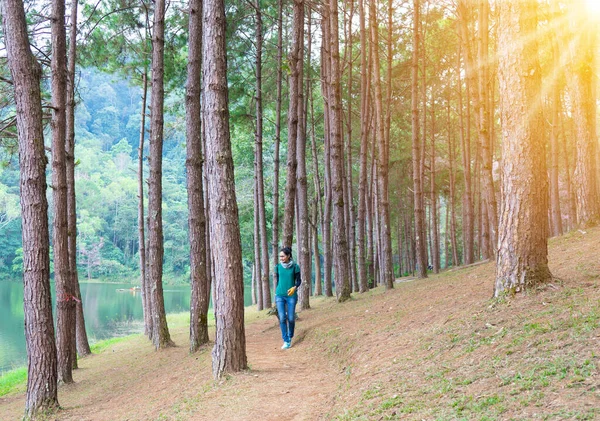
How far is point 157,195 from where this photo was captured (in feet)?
39.7

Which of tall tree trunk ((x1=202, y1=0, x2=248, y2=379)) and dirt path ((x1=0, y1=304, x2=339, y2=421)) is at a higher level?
tall tree trunk ((x1=202, y1=0, x2=248, y2=379))

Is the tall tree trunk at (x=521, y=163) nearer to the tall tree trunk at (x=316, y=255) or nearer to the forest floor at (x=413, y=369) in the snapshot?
the forest floor at (x=413, y=369)

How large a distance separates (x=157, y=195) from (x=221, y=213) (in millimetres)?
5055

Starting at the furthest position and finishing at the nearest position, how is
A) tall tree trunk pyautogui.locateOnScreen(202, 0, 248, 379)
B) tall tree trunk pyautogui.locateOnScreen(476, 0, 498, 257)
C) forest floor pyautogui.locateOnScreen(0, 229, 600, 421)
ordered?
tall tree trunk pyautogui.locateOnScreen(476, 0, 498, 257)
tall tree trunk pyautogui.locateOnScreen(202, 0, 248, 379)
forest floor pyautogui.locateOnScreen(0, 229, 600, 421)

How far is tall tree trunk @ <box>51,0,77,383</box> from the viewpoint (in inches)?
410

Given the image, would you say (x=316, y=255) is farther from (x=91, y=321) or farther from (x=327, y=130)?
(x=91, y=321)

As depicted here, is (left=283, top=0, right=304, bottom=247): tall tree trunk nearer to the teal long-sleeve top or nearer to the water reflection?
the teal long-sleeve top

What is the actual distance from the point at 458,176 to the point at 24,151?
1020 inches

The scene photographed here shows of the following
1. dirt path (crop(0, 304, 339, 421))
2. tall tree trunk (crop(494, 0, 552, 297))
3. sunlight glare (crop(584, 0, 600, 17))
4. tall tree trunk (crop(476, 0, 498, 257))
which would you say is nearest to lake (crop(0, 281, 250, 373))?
dirt path (crop(0, 304, 339, 421))

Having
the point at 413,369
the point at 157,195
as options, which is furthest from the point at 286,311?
the point at 157,195

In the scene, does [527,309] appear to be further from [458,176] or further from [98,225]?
[98,225]

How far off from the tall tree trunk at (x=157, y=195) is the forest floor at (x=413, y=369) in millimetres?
1376

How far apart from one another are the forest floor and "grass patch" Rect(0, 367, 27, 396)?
1203 millimetres

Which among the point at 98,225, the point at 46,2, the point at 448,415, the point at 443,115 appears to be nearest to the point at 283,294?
the point at 448,415
